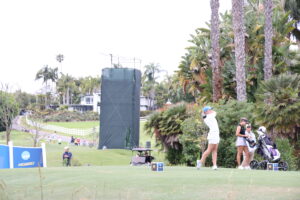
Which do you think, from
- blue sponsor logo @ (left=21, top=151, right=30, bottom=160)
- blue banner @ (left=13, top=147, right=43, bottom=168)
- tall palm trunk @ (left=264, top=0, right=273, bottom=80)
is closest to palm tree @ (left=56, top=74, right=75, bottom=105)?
tall palm trunk @ (left=264, top=0, right=273, bottom=80)

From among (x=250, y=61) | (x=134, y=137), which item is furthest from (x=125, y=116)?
(x=250, y=61)

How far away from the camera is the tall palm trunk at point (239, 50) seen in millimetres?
23297

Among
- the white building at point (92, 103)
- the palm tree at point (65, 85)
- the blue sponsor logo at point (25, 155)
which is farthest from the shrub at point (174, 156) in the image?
the palm tree at point (65, 85)

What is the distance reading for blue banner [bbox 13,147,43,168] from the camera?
52.0 ft

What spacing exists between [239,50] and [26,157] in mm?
11930

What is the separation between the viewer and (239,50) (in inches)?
939

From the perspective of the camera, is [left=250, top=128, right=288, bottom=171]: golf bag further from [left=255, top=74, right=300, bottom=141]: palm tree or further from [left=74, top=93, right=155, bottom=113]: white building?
[left=74, top=93, right=155, bottom=113]: white building

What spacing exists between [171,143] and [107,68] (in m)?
18.1

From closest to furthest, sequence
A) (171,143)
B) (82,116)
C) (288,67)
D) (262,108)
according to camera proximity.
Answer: (262,108), (171,143), (288,67), (82,116)

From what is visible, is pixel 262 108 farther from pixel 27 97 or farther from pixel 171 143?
pixel 27 97

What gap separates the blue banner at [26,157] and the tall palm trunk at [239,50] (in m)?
10.3

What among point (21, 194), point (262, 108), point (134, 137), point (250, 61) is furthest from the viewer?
point (134, 137)

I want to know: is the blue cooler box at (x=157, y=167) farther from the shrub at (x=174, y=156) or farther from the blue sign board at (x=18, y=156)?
the shrub at (x=174, y=156)

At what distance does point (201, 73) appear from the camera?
2925cm
